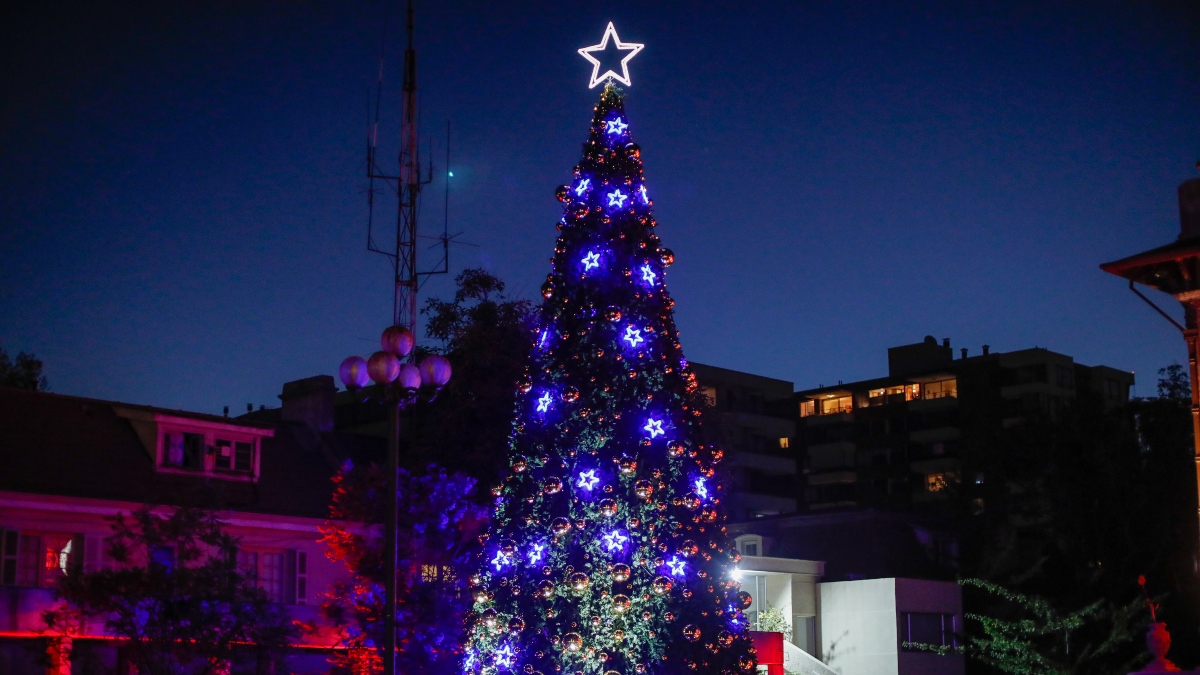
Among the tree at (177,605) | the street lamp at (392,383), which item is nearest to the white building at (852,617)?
the tree at (177,605)

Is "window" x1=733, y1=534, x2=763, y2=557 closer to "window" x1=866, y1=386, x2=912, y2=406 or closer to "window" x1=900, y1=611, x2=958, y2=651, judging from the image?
"window" x1=900, y1=611, x2=958, y2=651

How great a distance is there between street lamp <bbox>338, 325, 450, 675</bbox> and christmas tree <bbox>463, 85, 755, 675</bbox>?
1.74 m

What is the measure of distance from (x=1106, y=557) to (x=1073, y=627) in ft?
16.6

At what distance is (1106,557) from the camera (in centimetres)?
3869

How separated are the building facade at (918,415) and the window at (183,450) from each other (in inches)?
2317

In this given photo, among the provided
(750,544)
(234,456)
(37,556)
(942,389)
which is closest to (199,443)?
(234,456)

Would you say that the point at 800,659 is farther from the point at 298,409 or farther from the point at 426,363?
the point at 426,363

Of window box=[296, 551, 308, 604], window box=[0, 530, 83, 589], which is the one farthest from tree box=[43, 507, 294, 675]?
window box=[296, 551, 308, 604]

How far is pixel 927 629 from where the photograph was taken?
39594 millimetres

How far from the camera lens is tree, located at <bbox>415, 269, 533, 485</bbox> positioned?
3061 cm

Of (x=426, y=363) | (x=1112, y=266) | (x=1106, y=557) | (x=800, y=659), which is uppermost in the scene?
(x=1112, y=266)

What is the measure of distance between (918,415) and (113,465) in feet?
223

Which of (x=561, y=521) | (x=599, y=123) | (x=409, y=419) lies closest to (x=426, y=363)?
(x=561, y=521)

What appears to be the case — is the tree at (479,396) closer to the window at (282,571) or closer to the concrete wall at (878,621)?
the window at (282,571)
